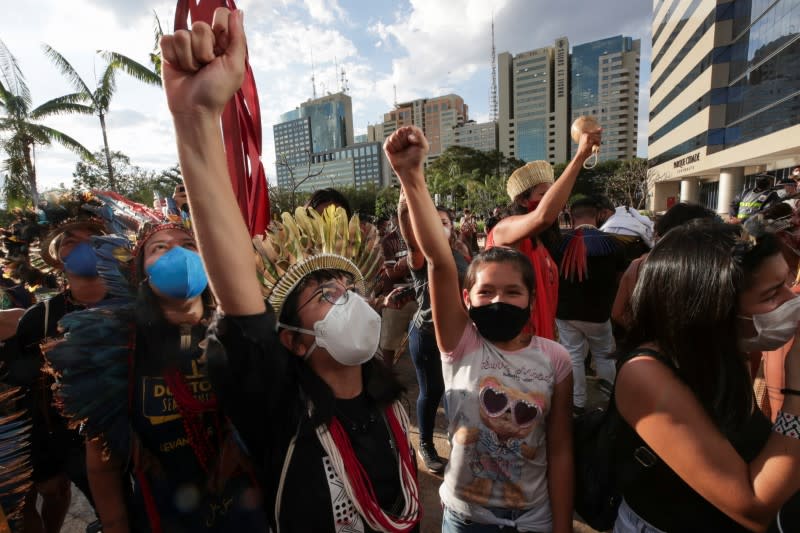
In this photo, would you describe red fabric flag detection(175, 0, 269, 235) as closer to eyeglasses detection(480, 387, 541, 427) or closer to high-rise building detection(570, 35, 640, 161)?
eyeglasses detection(480, 387, 541, 427)

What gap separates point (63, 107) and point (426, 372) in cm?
1896

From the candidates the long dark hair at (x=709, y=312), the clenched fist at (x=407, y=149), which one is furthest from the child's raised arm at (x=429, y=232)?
the long dark hair at (x=709, y=312)

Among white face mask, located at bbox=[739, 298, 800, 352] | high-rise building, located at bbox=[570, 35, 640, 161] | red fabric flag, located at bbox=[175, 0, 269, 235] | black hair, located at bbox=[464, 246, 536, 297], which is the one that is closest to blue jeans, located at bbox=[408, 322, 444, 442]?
black hair, located at bbox=[464, 246, 536, 297]

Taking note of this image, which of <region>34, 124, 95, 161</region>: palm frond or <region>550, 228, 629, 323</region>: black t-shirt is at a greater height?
<region>34, 124, 95, 161</region>: palm frond

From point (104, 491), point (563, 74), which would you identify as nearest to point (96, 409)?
point (104, 491)

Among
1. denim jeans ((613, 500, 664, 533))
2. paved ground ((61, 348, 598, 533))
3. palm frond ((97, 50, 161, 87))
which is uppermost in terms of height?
palm frond ((97, 50, 161, 87))

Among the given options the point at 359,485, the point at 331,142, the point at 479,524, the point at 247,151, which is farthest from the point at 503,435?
the point at 331,142

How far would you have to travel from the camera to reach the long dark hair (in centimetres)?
107

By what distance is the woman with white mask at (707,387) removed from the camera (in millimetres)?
985

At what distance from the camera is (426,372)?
2.79 meters

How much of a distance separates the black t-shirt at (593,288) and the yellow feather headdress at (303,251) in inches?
96.2

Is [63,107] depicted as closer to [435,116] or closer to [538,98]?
[538,98]

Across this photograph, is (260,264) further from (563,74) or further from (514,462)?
(563,74)

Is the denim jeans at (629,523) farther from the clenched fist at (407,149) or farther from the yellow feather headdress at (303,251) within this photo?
the clenched fist at (407,149)
